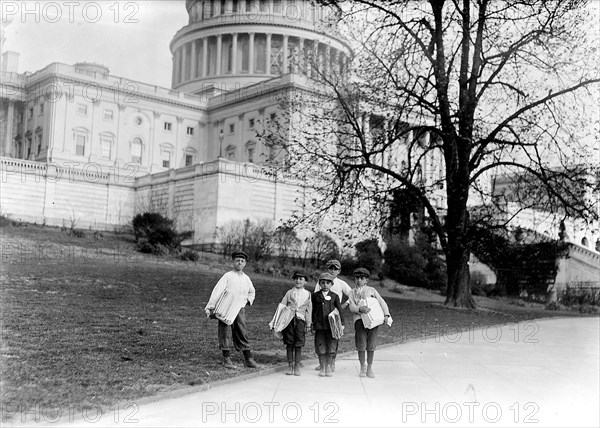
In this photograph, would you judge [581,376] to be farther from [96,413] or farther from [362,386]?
[96,413]

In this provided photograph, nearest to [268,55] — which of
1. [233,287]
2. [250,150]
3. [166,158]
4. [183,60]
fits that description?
[183,60]

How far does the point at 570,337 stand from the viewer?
1966 cm

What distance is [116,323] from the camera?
16297mm

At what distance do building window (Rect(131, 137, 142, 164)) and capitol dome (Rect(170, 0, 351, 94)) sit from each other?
16709 millimetres

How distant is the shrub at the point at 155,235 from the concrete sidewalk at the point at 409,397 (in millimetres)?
22699

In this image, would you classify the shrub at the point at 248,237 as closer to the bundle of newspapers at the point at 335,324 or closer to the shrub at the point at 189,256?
the shrub at the point at 189,256

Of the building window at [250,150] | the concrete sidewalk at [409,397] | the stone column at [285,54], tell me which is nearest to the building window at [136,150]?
the building window at [250,150]

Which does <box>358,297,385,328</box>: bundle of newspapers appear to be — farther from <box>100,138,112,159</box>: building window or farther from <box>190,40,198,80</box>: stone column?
<box>190,40,198,80</box>: stone column

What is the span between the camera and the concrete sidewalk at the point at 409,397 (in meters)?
8.48

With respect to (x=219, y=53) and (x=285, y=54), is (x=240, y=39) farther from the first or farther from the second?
(x=285, y=54)

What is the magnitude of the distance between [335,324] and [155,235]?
26786mm

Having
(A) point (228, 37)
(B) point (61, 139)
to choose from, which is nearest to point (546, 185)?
(B) point (61, 139)

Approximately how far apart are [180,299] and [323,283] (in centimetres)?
1162

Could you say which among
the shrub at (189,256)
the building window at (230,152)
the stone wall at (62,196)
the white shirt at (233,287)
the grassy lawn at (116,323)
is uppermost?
the building window at (230,152)
